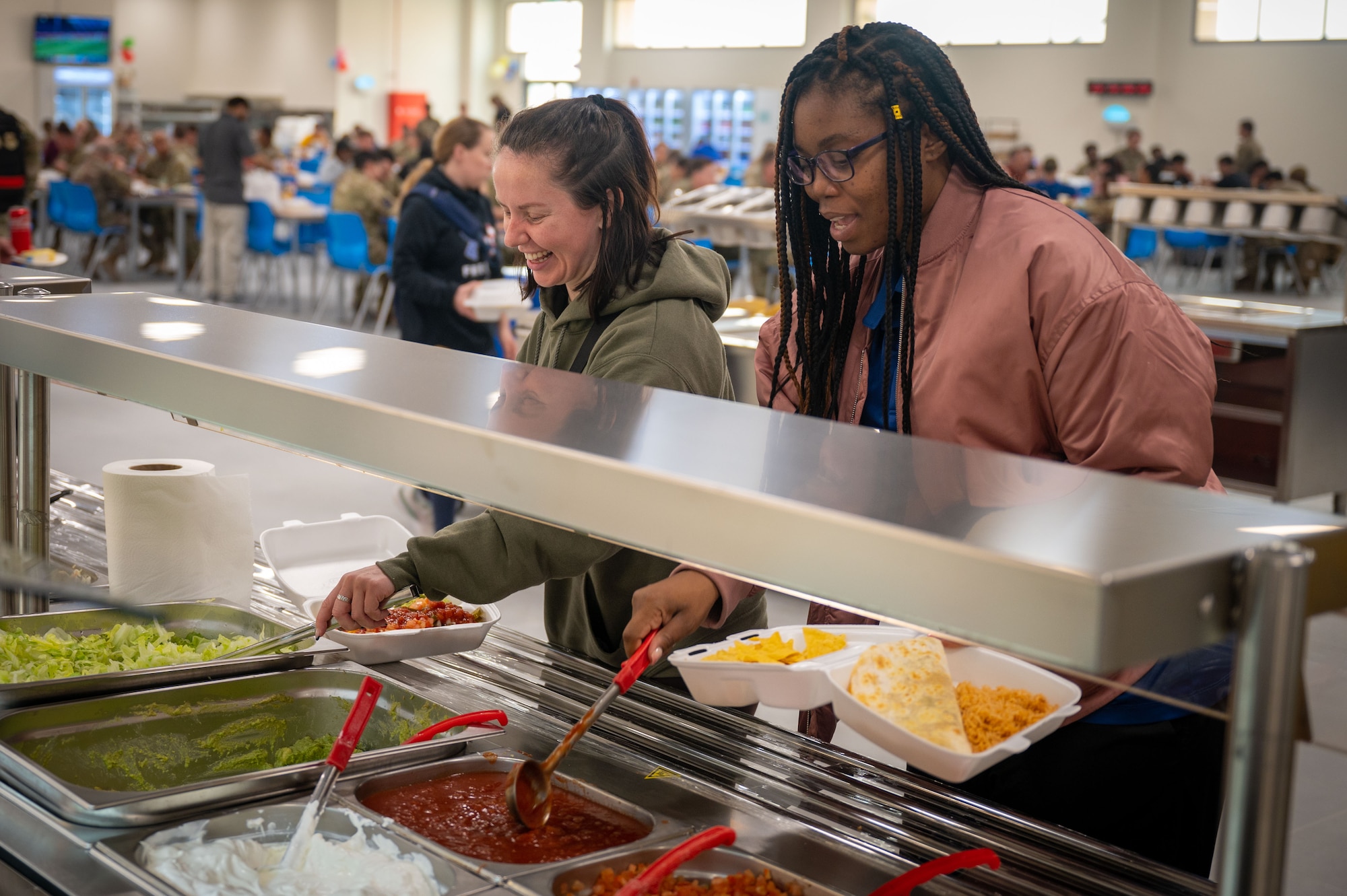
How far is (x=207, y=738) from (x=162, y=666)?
0.11 m

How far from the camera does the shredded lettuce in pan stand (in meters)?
1.45

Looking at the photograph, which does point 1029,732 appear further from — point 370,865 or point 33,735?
point 33,735

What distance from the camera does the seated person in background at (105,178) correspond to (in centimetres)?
991

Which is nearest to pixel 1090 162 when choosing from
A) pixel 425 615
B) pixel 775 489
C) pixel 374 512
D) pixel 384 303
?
pixel 384 303

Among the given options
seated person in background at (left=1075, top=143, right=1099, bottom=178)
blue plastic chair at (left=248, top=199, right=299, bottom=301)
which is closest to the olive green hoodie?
blue plastic chair at (left=248, top=199, right=299, bottom=301)

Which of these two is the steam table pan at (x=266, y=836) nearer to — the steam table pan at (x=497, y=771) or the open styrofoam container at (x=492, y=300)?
the steam table pan at (x=497, y=771)

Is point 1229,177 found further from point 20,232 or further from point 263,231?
point 20,232

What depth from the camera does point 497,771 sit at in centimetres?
128

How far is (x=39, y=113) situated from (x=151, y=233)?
259 inches

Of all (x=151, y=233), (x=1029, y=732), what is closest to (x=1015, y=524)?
(x=1029, y=732)

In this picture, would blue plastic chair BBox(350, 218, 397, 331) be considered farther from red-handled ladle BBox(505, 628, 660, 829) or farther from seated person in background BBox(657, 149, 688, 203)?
red-handled ladle BBox(505, 628, 660, 829)

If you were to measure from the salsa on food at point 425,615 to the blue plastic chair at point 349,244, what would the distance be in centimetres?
692

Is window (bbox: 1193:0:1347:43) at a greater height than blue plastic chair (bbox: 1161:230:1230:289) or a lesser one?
greater

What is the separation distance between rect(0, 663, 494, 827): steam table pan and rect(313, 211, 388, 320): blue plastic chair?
23.2 ft
